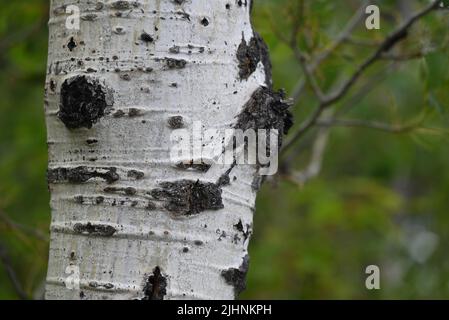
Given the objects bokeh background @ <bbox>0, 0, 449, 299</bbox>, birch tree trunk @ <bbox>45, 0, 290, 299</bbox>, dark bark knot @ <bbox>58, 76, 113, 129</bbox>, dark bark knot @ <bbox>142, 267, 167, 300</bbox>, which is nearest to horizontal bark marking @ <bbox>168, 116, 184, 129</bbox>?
birch tree trunk @ <bbox>45, 0, 290, 299</bbox>

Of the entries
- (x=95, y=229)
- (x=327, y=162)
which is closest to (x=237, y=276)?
(x=95, y=229)

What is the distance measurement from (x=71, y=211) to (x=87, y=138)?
0.47 feet

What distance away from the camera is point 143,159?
1.35 meters

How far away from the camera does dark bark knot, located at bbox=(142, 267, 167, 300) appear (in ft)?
4.35

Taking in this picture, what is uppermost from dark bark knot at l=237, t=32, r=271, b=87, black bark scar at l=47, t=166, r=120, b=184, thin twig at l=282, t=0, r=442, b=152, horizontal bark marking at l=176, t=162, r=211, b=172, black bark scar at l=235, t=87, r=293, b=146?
thin twig at l=282, t=0, r=442, b=152

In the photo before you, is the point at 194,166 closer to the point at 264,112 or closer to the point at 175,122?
the point at 175,122

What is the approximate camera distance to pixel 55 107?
142 cm

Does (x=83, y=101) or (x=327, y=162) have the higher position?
(x=327, y=162)

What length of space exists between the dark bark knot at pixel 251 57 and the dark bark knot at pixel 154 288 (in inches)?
16.0

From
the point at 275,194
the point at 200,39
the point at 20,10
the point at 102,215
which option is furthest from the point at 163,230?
the point at 275,194

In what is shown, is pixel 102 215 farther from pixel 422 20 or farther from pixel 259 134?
pixel 422 20

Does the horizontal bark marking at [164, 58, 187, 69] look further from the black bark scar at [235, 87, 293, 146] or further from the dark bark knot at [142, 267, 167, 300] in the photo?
the dark bark knot at [142, 267, 167, 300]

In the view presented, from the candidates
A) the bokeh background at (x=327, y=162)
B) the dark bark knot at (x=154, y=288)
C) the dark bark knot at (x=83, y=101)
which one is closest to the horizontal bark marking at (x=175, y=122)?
the dark bark knot at (x=83, y=101)

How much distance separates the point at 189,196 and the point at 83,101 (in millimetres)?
263
